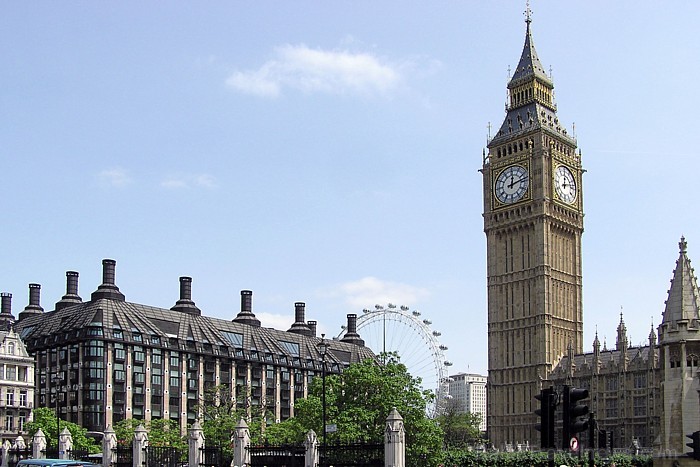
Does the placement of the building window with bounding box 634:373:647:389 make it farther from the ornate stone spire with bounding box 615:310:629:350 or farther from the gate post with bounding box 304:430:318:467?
the gate post with bounding box 304:430:318:467

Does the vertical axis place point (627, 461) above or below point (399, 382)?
below

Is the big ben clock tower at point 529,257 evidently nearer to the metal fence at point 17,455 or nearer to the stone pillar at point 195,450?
the metal fence at point 17,455

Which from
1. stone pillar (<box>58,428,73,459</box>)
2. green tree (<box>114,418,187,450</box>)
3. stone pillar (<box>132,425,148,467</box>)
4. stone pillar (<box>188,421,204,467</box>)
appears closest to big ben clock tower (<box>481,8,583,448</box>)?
green tree (<box>114,418,187,450</box>)

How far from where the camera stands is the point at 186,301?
426 feet

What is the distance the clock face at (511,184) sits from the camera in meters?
→ 131

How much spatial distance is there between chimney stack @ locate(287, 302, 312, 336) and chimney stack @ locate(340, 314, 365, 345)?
899cm

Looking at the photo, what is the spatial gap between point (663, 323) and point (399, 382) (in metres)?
21.1

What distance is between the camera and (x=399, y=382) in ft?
210

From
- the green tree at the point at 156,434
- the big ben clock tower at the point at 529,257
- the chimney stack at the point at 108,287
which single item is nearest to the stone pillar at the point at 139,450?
the green tree at the point at 156,434

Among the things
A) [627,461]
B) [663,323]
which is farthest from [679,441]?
[627,461]

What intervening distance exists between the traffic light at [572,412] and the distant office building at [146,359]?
88406mm

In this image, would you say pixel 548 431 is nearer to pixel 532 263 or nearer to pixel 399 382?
pixel 399 382

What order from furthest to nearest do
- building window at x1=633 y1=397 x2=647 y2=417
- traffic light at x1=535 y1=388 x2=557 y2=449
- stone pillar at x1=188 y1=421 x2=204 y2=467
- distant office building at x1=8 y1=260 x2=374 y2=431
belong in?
building window at x1=633 y1=397 x2=647 y2=417, distant office building at x1=8 y1=260 x2=374 y2=431, stone pillar at x1=188 y1=421 x2=204 y2=467, traffic light at x1=535 y1=388 x2=557 y2=449

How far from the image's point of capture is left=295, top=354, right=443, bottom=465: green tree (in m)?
61.5
